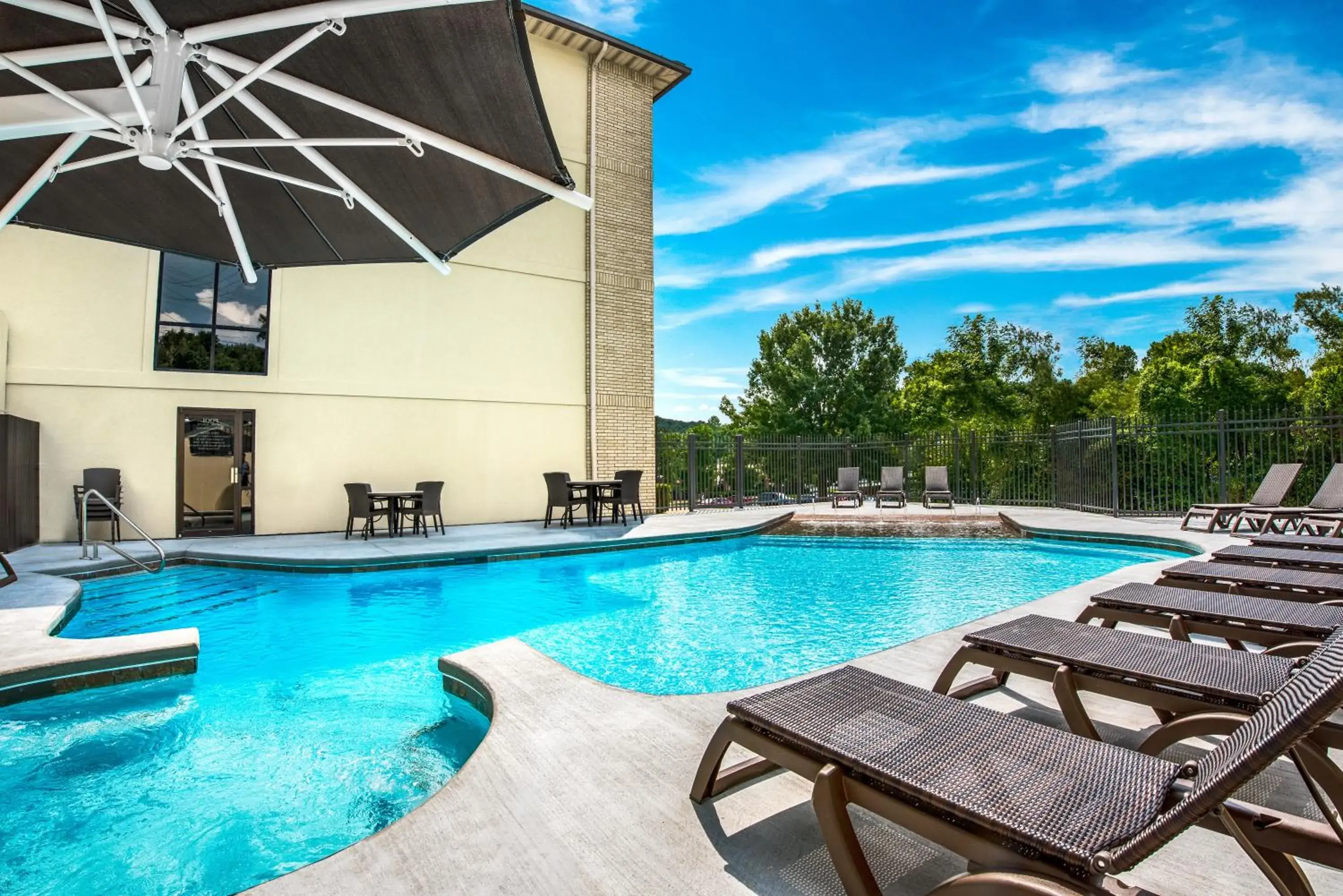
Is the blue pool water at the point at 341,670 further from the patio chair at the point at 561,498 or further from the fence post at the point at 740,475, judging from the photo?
the fence post at the point at 740,475

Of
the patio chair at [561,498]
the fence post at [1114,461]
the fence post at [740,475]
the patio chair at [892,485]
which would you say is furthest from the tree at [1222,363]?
the patio chair at [561,498]

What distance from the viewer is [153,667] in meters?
3.92

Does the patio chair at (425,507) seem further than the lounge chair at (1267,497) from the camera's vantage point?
Yes

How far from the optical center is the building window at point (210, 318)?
995cm

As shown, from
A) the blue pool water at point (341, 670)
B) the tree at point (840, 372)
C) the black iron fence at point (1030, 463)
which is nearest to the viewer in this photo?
the blue pool water at point (341, 670)

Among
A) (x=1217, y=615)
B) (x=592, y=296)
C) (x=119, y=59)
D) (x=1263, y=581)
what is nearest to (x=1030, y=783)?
(x=1217, y=615)

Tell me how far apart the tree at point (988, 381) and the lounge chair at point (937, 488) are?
61.8 feet

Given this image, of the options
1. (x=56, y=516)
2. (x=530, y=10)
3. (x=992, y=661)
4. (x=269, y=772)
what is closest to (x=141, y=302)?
(x=56, y=516)

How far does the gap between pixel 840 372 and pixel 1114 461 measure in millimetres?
21840

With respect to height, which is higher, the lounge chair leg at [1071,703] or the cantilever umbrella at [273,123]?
the cantilever umbrella at [273,123]

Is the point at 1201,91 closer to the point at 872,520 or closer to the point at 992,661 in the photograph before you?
the point at 872,520

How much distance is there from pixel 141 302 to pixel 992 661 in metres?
12.1

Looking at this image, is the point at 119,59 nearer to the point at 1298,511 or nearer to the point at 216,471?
the point at 216,471

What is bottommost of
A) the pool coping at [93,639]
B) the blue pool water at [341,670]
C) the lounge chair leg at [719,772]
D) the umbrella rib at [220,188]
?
the blue pool water at [341,670]
